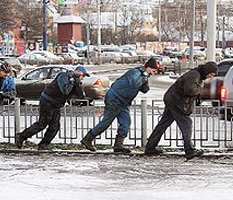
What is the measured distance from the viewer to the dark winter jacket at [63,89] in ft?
37.4

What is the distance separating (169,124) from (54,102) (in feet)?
7.03

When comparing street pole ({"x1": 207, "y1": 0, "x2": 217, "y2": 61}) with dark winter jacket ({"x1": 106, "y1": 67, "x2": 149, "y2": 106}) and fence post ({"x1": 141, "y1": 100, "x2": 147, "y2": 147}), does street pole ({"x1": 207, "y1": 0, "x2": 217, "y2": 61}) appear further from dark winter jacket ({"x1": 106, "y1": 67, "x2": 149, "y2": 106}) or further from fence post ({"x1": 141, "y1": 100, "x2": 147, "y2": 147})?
dark winter jacket ({"x1": 106, "y1": 67, "x2": 149, "y2": 106})

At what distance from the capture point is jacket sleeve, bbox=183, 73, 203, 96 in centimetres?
1052

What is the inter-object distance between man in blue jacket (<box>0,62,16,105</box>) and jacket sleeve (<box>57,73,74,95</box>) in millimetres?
3031

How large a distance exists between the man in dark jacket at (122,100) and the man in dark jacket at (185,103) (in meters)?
0.50

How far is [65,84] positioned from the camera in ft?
37.5

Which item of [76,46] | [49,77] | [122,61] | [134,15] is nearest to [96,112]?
[49,77]

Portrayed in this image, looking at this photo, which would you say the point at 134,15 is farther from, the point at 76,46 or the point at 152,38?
the point at 76,46

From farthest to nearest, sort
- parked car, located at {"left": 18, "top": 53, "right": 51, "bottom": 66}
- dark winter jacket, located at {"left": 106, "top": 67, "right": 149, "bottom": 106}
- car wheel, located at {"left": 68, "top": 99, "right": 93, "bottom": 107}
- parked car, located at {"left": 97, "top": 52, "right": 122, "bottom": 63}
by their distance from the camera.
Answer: parked car, located at {"left": 97, "top": 52, "right": 122, "bottom": 63}, parked car, located at {"left": 18, "top": 53, "right": 51, "bottom": 66}, car wheel, located at {"left": 68, "top": 99, "right": 93, "bottom": 107}, dark winter jacket, located at {"left": 106, "top": 67, "right": 149, "bottom": 106}

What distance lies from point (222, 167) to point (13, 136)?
14.6 ft

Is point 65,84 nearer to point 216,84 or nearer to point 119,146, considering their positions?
point 119,146

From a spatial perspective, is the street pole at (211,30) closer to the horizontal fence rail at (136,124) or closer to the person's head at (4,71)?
the horizontal fence rail at (136,124)

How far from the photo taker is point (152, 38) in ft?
361

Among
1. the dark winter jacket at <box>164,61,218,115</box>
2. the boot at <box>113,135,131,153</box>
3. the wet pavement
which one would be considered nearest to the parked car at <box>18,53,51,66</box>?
the boot at <box>113,135,131,153</box>
